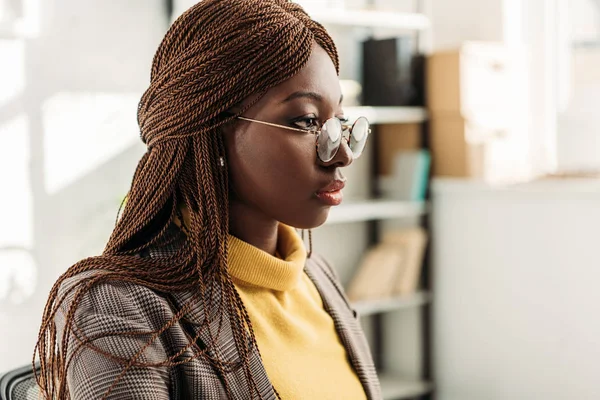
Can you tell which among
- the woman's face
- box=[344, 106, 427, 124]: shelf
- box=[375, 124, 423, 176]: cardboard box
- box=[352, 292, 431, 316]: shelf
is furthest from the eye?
box=[375, 124, 423, 176]: cardboard box

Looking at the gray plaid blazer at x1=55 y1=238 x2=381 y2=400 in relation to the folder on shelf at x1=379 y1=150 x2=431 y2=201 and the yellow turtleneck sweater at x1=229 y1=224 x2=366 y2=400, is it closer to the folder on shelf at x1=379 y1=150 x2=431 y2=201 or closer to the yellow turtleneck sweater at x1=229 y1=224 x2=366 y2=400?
the yellow turtleneck sweater at x1=229 y1=224 x2=366 y2=400

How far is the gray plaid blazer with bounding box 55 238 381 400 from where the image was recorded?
85cm

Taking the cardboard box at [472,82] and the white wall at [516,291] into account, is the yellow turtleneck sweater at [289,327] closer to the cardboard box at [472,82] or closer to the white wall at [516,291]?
the white wall at [516,291]

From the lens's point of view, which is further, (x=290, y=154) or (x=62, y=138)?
(x=62, y=138)

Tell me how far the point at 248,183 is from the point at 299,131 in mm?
101

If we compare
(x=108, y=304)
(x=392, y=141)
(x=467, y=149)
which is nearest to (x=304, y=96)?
(x=108, y=304)

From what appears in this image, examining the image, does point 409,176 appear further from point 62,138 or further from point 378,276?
point 62,138

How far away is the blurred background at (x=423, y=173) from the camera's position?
Answer: 236 centimetres

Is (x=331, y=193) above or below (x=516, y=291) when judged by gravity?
above

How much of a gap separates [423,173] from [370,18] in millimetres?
667

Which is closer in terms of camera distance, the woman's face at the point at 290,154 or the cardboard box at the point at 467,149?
the woman's face at the point at 290,154

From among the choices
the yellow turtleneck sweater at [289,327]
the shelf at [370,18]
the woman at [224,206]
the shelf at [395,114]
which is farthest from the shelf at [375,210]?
the woman at [224,206]

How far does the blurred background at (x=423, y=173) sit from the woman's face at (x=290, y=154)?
59.2 inches

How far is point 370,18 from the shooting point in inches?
113
